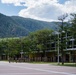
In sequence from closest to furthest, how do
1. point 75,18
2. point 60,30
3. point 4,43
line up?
point 75,18 < point 60,30 < point 4,43

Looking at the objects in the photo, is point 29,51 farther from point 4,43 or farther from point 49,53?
point 4,43

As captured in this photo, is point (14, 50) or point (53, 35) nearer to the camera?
point (53, 35)

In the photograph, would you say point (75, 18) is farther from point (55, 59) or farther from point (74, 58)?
point (55, 59)

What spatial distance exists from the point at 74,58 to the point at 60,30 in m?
36.2

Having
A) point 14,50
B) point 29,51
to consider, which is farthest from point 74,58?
point 14,50

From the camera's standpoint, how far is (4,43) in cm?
13575

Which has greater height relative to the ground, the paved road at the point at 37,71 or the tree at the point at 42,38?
the tree at the point at 42,38

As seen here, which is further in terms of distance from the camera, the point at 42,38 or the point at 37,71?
the point at 42,38

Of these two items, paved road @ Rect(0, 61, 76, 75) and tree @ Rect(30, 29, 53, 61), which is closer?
paved road @ Rect(0, 61, 76, 75)

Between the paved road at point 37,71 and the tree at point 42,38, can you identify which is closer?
the paved road at point 37,71

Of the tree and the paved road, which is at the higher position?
the tree

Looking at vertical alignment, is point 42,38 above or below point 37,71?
above

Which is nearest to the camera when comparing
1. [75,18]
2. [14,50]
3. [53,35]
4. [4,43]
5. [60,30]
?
[75,18]

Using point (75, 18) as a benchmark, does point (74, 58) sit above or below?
below
